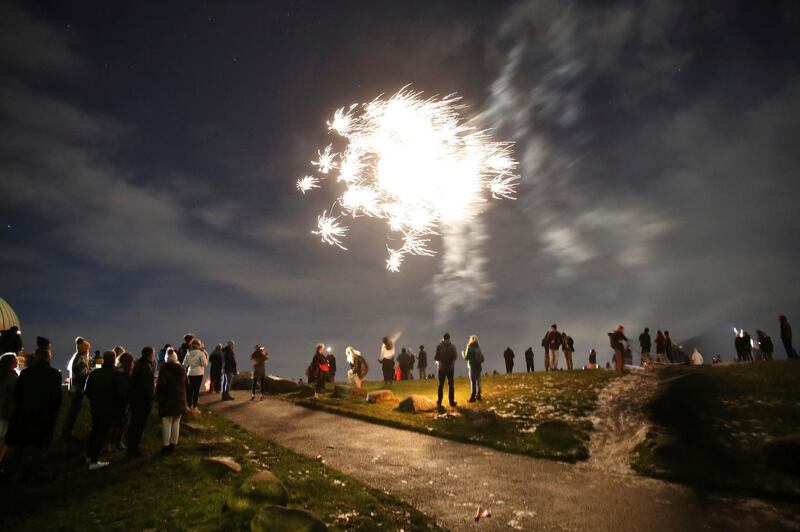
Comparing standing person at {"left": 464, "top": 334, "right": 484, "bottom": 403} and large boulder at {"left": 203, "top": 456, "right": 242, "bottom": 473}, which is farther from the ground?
standing person at {"left": 464, "top": 334, "right": 484, "bottom": 403}

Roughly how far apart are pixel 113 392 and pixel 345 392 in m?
14.6

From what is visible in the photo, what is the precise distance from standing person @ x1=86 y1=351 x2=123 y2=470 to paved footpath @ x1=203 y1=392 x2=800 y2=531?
499cm

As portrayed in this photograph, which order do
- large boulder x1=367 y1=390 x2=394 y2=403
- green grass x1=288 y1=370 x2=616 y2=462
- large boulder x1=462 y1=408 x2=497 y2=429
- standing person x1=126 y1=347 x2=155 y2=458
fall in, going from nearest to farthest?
standing person x1=126 y1=347 x2=155 y2=458, green grass x1=288 y1=370 x2=616 y2=462, large boulder x1=462 y1=408 x2=497 y2=429, large boulder x1=367 y1=390 x2=394 y2=403

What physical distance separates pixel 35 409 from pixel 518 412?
52.8 ft

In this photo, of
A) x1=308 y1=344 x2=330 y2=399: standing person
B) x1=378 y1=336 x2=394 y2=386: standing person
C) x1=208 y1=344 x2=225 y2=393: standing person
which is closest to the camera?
x1=208 y1=344 x2=225 y2=393: standing person

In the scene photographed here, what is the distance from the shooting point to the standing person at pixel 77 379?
1285 centimetres

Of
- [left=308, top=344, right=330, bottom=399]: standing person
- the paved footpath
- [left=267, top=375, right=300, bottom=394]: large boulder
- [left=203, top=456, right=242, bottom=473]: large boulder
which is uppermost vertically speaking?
[left=308, top=344, right=330, bottom=399]: standing person

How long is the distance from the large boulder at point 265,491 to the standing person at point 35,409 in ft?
20.0

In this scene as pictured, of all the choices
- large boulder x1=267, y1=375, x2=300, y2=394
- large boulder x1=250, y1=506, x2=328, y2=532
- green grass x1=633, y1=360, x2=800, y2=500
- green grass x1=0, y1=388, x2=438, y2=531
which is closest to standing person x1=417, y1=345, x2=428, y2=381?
large boulder x1=267, y1=375, x2=300, y2=394

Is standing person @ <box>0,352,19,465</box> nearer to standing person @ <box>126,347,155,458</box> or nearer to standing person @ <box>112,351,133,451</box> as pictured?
standing person @ <box>112,351,133,451</box>

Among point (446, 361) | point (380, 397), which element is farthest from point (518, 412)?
point (380, 397)

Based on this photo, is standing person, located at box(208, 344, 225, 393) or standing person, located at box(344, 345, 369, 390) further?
standing person, located at box(344, 345, 369, 390)

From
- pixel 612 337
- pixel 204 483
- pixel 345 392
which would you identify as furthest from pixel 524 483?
pixel 612 337

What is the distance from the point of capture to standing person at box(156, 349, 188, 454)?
39.6ft
